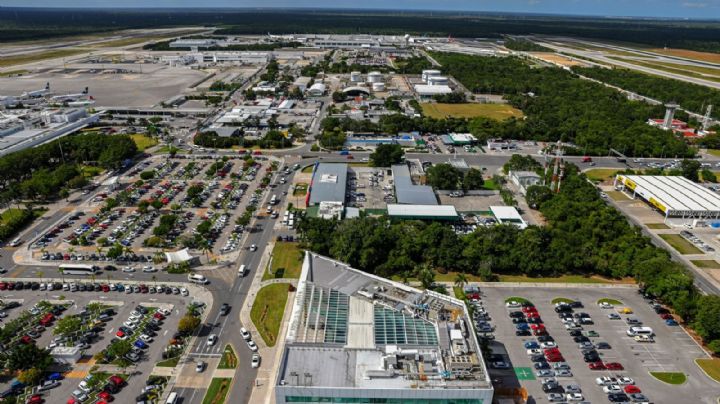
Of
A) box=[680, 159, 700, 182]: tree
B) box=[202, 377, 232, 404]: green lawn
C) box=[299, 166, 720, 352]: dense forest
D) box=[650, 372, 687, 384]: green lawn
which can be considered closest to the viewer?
box=[202, 377, 232, 404]: green lawn

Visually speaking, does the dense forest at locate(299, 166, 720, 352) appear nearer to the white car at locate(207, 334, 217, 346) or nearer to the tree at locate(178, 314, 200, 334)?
the white car at locate(207, 334, 217, 346)

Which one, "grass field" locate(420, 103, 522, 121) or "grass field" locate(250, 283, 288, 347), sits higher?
"grass field" locate(420, 103, 522, 121)

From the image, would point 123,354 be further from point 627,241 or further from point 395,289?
point 627,241

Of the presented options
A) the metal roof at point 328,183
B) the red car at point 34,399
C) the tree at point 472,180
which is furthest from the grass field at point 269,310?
the tree at point 472,180

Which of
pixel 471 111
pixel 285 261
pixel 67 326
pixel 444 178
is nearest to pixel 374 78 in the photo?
pixel 471 111

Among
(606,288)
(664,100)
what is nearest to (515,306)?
(606,288)

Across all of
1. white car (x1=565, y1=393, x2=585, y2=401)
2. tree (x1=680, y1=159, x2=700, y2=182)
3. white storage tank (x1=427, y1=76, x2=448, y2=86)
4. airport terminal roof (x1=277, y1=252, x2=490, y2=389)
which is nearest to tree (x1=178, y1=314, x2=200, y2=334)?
airport terminal roof (x1=277, y1=252, x2=490, y2=389)

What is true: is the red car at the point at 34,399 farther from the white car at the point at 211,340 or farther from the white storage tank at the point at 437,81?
the white storage tank at the point at 437,81
